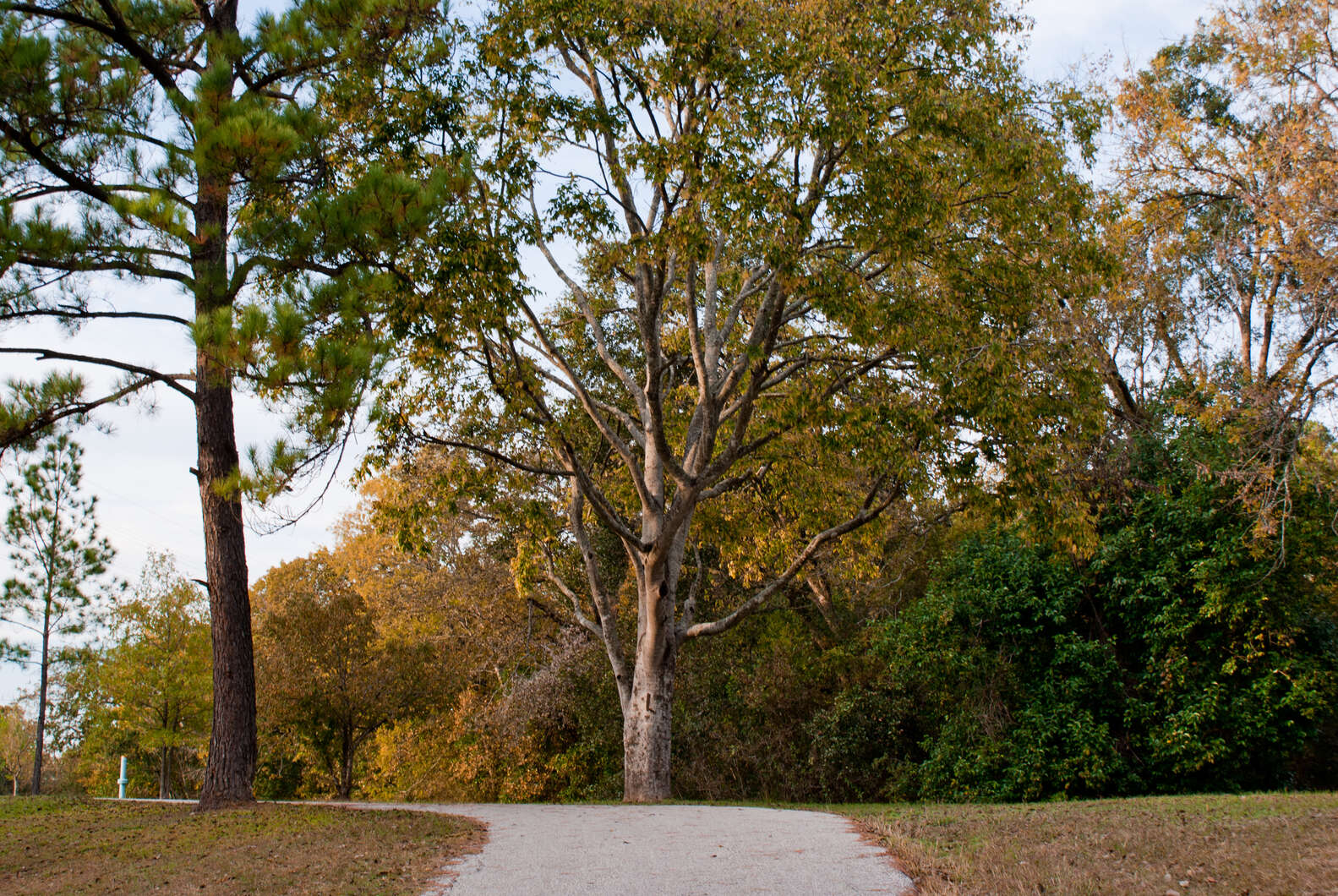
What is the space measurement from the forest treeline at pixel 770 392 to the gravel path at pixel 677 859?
364cm

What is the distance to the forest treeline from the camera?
29.3ft

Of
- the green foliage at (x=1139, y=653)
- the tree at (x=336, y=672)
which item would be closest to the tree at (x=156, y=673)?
the tree at (x=336, y=672)

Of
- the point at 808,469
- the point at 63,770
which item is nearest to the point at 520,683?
the point at 808,469

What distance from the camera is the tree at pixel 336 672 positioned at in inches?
618

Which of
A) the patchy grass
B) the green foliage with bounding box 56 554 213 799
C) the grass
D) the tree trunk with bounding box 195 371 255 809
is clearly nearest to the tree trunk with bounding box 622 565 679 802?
the patchy grass

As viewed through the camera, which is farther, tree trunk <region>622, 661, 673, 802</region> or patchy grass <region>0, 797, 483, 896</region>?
tree trunk <region>622, 661, 673, 802</region>

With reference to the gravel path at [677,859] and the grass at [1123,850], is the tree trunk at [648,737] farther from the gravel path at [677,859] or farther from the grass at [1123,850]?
the grass at [1123,850]

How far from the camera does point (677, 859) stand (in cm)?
631

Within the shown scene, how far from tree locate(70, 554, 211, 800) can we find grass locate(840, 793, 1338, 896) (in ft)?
75.9

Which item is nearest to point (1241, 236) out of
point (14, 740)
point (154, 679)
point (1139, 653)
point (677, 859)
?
point (1139, 653)

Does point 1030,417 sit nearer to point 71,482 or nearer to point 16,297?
point 16,297

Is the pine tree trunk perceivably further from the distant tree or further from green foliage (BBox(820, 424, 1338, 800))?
the distant tree

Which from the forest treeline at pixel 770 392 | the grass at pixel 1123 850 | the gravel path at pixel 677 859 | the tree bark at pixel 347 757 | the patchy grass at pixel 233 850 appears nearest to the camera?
the grass at pixel 1123 850

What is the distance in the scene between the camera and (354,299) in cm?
741
